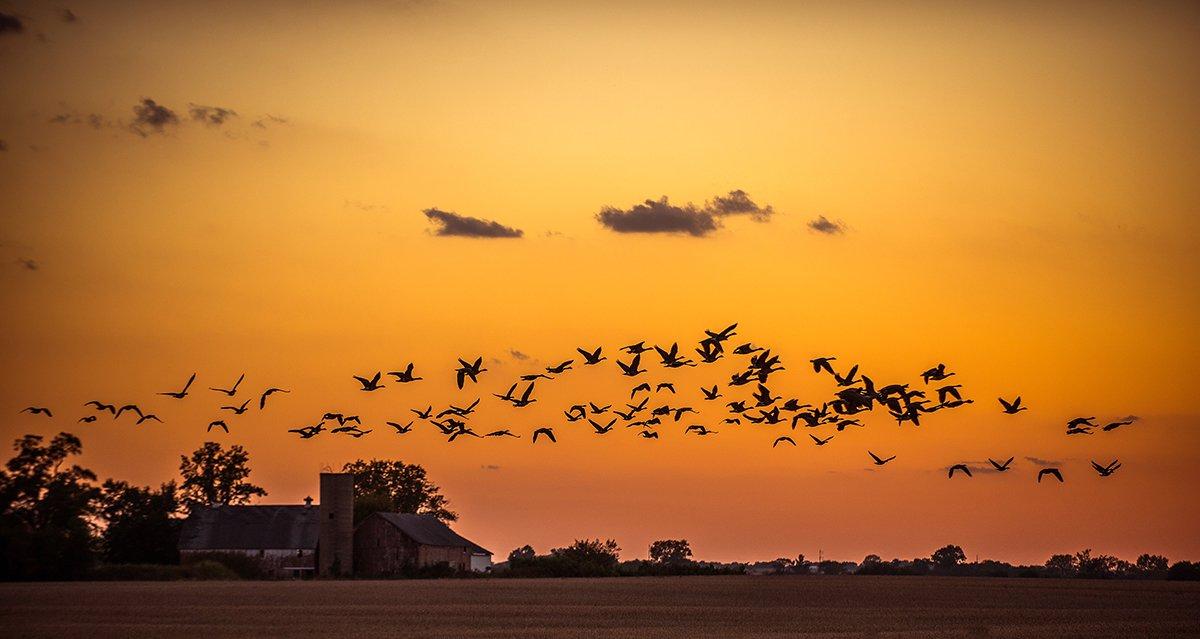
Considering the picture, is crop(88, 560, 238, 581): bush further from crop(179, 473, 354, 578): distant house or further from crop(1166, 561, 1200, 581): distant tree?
crop(1166, 561, 1200, 581): distant tree

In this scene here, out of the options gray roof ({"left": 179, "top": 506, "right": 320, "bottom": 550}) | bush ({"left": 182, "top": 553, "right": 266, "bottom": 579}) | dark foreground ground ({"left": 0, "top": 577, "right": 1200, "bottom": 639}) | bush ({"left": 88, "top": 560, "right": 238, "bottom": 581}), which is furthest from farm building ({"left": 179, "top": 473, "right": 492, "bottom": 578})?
dark foreground ground ({"left": 0, "top": 577, "right": 1200, "bottom": 639})

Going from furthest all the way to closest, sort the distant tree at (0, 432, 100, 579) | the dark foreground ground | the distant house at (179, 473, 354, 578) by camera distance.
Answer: the distant house at (179, 473, 354, 578), the distant tree at (0, 432, 100, 579), the dark foreground ground

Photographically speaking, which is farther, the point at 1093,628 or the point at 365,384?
the point at 1093,628

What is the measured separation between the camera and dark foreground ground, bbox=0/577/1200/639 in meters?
57.9

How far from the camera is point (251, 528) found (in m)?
150

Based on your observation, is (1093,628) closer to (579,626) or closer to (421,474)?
(579,626)

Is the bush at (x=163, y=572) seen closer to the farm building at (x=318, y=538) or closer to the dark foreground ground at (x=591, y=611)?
the farm building at (x=318, y=538)

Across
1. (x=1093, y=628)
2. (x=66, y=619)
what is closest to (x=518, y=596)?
Result: (x=66, y=619)

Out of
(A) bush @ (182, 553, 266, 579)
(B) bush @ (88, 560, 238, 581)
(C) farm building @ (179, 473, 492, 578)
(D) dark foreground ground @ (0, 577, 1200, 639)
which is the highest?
(C) farm building @ (179, 473, 492, 578)

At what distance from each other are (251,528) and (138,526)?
13.2 metres

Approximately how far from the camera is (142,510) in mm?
141875

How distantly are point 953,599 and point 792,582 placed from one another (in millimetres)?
34711

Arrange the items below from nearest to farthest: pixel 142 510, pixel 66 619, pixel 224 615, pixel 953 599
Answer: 1. pixel 66 619
2. pixel 224 615
3. pixel 953 599
4. pixel 142 510

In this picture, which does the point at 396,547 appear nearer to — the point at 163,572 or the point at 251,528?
the point at 251,528
